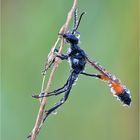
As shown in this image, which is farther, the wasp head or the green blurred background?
the green blurred background

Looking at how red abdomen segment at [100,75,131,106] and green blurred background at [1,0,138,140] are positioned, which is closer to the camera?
red abdomen segment at [100,75,131,106]

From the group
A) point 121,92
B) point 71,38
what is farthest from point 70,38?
point 121,92

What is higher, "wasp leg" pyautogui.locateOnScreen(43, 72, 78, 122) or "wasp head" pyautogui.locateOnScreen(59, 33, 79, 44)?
"wasp head" pyautogui.locateOnScreen(59, 33, 79, 44)

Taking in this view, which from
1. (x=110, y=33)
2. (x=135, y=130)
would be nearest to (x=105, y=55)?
(x=110, y=33)

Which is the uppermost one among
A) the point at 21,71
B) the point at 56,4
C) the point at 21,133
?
the point at 56,4

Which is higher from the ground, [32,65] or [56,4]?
[56,4]

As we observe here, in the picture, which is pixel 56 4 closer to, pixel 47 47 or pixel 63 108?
pixel 47 47

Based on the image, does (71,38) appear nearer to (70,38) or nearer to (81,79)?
(70,38)

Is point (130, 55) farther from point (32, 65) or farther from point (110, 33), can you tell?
point (32, 65)

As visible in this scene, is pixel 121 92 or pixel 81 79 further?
pixel 81 79
